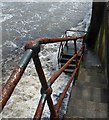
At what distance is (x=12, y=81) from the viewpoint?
1263 mm

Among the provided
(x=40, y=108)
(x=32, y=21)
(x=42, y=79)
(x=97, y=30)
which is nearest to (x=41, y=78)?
(x=42, y=79)

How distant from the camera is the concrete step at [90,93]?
13.6ft

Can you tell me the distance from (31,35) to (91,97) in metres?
11.3

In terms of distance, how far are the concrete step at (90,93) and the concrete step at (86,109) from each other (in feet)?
0.51

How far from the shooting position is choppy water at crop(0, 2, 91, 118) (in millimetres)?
8758

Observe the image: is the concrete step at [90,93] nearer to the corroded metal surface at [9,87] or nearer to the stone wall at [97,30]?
the corroded metal surface at [9,87]

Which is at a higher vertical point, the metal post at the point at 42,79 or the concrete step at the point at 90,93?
the metal post at the point at 42,79

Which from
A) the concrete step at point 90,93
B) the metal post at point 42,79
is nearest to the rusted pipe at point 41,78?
the metal post at point 42,79

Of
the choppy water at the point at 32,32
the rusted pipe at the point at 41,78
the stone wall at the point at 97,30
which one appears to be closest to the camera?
the rusted pipe at the point at 41,78

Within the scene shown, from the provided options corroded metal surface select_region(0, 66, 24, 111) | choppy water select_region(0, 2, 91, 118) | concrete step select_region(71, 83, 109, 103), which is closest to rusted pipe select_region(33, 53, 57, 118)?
corroded metal surface select_region(0, 66, 24, 111)

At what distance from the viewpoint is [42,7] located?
1992 cm

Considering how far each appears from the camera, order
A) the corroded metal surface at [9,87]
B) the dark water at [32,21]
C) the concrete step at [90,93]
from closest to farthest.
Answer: the corroded metal surface at [9,87] < the concrete step at [90,93] < the dark water at [32,21]

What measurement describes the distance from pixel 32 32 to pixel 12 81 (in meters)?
14.4

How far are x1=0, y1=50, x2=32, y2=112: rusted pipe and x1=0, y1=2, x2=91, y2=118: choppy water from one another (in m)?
6.29
